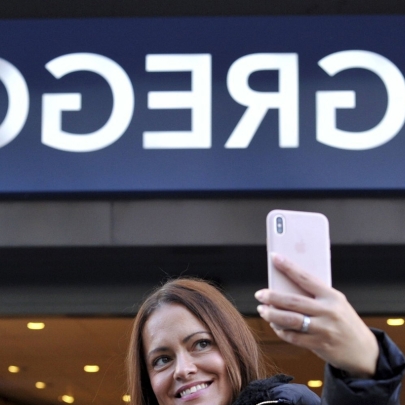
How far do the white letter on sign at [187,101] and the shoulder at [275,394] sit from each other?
4235 millimetres

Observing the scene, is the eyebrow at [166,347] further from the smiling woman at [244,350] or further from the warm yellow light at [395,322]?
the warm yellow light at [395,322]

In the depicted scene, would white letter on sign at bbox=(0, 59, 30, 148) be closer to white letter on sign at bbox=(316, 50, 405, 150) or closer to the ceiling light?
white letter on sign at bbox=(316, 50, 405, 150)

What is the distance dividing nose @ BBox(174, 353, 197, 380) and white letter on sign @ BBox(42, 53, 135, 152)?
4.06 meters

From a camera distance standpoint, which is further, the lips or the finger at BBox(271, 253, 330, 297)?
the lips

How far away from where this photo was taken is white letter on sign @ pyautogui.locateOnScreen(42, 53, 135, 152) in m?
6.24

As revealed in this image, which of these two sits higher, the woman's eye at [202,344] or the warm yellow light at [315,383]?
the woman's eye at [202,344]

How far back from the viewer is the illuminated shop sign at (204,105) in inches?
243

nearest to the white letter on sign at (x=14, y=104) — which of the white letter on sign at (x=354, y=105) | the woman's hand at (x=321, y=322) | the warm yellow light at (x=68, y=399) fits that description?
the white letter on sign at (x=354, y=105)

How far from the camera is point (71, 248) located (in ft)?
20.7

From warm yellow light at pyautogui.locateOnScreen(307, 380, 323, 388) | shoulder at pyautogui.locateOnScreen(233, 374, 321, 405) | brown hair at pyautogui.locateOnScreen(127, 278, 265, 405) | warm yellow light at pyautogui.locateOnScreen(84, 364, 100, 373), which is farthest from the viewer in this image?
warm yellow light at pyautogui.locateOnScreen(84, 364, 100, 373)

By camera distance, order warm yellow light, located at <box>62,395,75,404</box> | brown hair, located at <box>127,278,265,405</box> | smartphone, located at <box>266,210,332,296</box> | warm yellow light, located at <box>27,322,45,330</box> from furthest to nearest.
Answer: warm yellow light, located at <box>62,395,75,404</box>, warm yellow light, located at <box>27,322,45,330</box>, brown hair, located at <box>127,278,265,405</box>, smartphone, located at <box>266,210,332,296</box>

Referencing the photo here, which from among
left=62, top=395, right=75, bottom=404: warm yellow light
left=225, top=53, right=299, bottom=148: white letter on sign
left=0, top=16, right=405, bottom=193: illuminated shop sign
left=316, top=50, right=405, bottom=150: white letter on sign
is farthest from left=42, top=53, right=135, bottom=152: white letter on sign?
left=62, top=395, right=75, bottom=404: warm yellow light

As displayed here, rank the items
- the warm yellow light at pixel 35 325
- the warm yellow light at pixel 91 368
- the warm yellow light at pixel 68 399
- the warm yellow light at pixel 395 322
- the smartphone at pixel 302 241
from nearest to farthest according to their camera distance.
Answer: the smartphone at pixel 302 241
the warm yellow light at pixel 395 322
the warm yellow light at pixel 35 325
the warm yellow light at pixel 91 368
the warm yellow light at pixel 68 399

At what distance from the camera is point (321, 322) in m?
1.55
